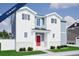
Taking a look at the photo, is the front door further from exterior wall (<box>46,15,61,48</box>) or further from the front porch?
exterior wall (<box>46,15,61,48</box>)

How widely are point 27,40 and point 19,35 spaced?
0.15m

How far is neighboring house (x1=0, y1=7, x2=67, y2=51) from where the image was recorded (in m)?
9.19

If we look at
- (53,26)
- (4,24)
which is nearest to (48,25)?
(53,26)

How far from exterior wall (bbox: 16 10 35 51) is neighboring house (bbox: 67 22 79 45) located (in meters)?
0.55

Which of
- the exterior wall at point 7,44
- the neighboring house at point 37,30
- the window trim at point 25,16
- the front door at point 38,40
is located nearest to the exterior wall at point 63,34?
the neighboring house at point 37,30

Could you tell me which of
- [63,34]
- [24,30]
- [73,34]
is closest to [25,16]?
[24,30]

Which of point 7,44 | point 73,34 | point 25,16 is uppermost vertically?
point 25,16

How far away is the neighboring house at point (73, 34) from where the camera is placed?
30.3ft

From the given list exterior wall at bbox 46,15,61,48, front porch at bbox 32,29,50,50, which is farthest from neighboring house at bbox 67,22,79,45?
front porch at bbox 32,29,50,50

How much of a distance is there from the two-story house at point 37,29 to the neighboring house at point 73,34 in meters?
0.08

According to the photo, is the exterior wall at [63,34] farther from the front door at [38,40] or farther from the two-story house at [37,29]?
the front door at [38,40]

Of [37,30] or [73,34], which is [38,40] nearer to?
[37,30]

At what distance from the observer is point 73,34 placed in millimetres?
9227

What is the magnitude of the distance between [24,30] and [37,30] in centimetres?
20
